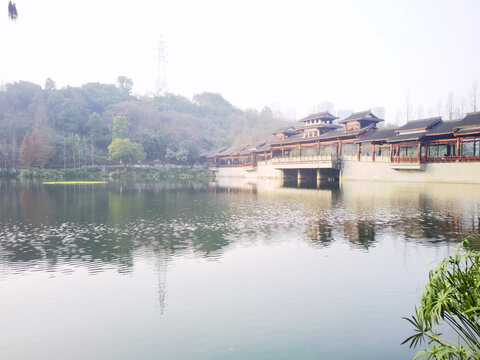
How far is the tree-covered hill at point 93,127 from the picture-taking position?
77.6m

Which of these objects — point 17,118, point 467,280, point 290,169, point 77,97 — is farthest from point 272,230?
point 77,97

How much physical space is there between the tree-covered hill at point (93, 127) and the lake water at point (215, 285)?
64586mm

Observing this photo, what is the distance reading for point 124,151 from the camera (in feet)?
254

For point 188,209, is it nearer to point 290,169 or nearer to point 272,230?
point 272,230

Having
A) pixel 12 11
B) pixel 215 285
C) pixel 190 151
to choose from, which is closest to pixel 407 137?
pixel 215 285

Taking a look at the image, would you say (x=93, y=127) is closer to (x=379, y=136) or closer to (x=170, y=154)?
(x=170, y=154)

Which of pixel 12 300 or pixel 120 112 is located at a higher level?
pixel 120 112

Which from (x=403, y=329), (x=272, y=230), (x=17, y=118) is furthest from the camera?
(x=17, y=118)

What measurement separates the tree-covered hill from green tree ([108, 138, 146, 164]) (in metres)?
0.79

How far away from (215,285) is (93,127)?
310 feet

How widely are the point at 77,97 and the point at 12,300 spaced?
11561 centimetres

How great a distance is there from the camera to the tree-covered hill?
7759 centimetres

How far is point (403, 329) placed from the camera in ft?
23.3

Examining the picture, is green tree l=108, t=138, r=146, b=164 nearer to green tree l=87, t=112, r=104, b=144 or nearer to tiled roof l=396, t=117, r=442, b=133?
green tree l=87, t=112, r=104, b=144
